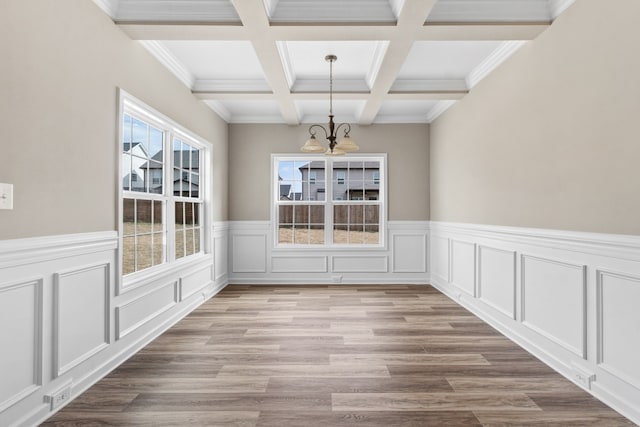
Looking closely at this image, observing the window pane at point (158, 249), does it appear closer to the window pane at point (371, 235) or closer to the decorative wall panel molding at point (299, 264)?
the decorative wall panel molding at point (299, 264)

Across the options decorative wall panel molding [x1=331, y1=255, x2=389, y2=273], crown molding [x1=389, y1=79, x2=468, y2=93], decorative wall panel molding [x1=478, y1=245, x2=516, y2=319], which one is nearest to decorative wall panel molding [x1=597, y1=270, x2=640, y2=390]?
decorative wall panel molding [x1=478, y1=245, x2=516, y2=319]

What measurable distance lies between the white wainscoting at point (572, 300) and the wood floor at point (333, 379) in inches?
5.6

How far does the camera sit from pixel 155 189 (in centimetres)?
391

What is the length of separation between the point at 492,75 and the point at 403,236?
2.98 meters

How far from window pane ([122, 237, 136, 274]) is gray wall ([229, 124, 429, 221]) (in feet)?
9.85

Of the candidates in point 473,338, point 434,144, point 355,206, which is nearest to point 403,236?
point 355,206

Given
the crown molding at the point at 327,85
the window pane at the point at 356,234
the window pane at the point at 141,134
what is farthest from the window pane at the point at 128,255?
the window pane at the point at 356,234

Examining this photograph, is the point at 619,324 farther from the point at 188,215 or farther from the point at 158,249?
the point at 188,215

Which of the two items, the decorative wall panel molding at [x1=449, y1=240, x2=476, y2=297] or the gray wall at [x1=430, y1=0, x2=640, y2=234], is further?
the decorative wall panel molding at [x1=449, y1=240, x2=476, y2=297]

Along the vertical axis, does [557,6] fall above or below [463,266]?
above

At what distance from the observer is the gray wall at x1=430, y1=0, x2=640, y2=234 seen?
7.54 feet

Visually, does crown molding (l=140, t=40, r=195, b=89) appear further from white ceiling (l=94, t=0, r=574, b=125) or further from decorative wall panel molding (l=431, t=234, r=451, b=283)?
decorative wall panel molding (l=431, t=234, r=451, b=283)

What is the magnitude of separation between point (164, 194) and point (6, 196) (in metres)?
2.14

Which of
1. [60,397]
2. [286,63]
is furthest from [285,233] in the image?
[60,397]
